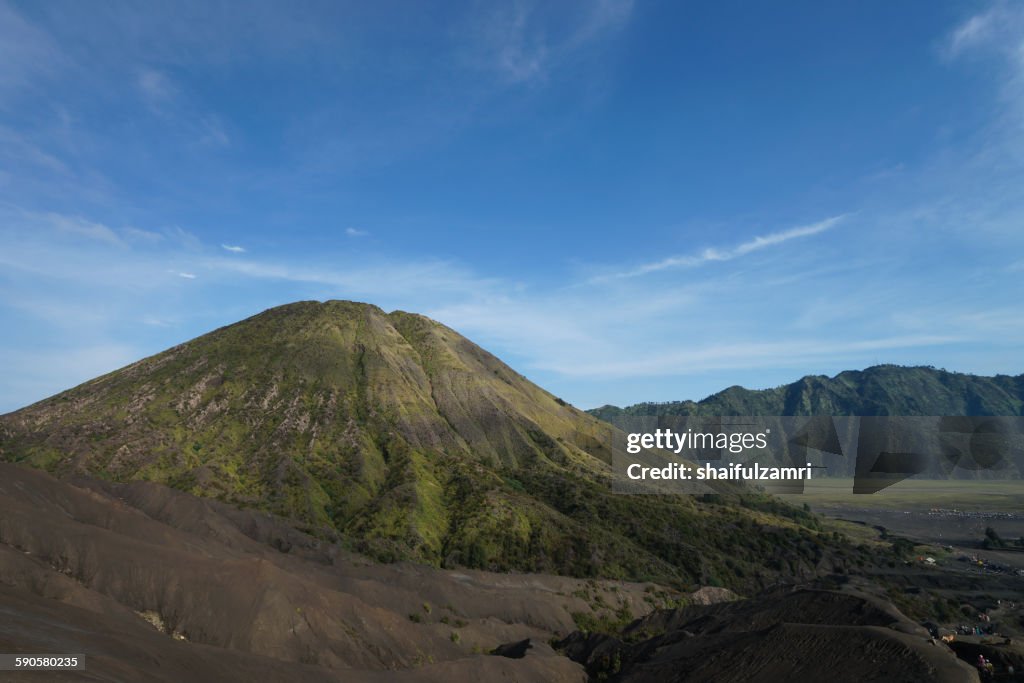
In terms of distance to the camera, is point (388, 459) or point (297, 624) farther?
point (388, 459)

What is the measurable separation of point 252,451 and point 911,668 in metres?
119

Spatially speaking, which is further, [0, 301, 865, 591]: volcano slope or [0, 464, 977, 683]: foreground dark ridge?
[0, 301, 865, 591]: volcano slope

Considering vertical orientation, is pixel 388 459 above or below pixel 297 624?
above

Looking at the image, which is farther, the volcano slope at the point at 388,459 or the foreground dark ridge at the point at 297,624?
the volcano slope at the point at 388,459

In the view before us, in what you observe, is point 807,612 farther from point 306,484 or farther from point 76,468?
point 76,468

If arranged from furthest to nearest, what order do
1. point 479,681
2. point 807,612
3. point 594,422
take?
point 594,422
point 807,612
point 479,681

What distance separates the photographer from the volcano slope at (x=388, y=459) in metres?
105

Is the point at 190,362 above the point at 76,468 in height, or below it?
above

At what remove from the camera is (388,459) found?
131125 millimetres

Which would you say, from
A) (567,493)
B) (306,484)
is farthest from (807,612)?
(306,484)

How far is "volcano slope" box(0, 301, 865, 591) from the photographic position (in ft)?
345

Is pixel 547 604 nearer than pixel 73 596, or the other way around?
pixel 73 596

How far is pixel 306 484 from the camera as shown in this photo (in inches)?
4390

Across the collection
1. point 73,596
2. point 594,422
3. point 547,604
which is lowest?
point 547,604
